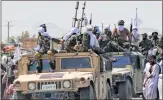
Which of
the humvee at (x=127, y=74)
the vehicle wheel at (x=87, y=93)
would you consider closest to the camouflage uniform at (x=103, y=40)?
the humvee at (x=127, y=74)

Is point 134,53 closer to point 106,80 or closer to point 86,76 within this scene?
point 106,80

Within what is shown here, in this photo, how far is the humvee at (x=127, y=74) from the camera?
17.1 meters

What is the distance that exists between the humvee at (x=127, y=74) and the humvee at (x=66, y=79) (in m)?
1.54

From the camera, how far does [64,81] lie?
44.4ft

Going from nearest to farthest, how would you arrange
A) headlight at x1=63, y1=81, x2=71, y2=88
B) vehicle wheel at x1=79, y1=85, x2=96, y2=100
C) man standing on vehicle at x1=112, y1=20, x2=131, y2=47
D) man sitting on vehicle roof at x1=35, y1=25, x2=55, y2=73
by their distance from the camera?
vehicle wheel at x1=79, y1=85, x2=96, y2=100, headlight at x1=63, y1=81, x2=71, y2=88, man sitting on vehicle roof at x1=35, y1=25, x2=55, y2=73, man standing on vehicle at x1=112, y1=20, x2=131, y2=47

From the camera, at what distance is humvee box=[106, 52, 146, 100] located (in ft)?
56.1

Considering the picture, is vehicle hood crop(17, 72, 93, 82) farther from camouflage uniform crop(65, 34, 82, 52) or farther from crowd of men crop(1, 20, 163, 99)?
camouflage uniform crop(65, 34, 82, 52)

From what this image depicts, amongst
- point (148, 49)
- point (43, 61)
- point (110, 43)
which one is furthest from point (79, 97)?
point (148, 49)

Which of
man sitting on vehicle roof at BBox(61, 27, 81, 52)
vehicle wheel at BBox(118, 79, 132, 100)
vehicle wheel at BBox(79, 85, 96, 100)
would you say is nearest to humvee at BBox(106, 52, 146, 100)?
vehicle wheel at BBox(118, 79, 132, 100)

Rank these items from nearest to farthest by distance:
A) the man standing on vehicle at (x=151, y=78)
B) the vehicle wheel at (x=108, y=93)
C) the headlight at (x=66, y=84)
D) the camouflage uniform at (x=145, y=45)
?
A: the headlight at (x=66, y=84) → the vehicle wheel at (x=108, y=93) → the man standing on vehicle at (x=151, y=78) → the camouflage uniform at (x=145, y=45)

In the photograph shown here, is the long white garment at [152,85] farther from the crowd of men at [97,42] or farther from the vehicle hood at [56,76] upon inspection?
the vehicle hood at [56,76]

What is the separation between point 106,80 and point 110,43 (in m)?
3.43

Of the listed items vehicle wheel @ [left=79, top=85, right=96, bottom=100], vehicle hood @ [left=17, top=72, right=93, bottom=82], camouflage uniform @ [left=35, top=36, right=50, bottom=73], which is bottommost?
vehicle wheel @ [left=79, top=85, right=96, bottom=100]

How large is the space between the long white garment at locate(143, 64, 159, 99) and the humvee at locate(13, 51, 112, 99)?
54.9 inches
